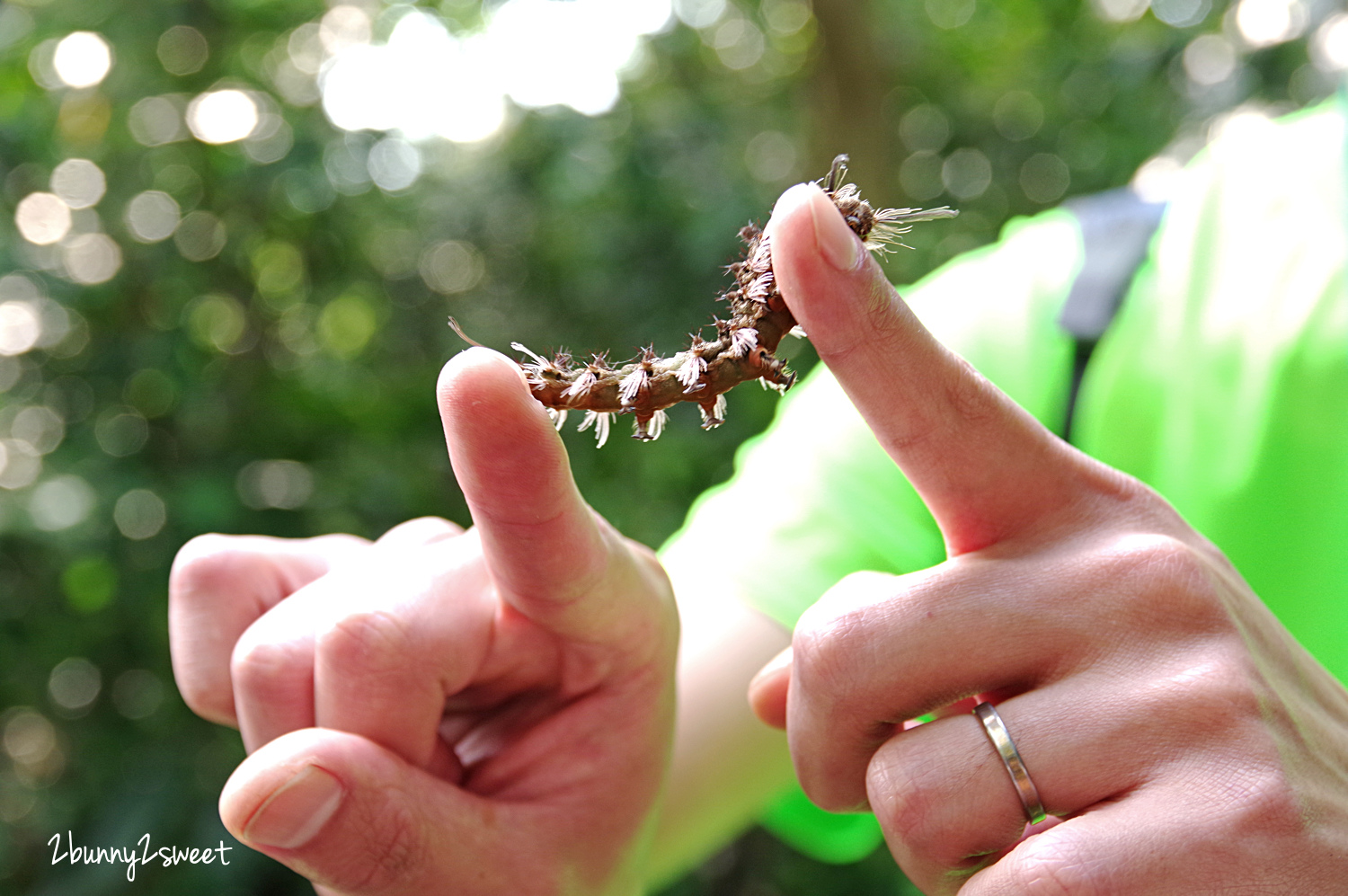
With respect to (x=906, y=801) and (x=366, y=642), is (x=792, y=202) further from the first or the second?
(x=366, y=642)

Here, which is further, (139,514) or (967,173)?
(967,173)

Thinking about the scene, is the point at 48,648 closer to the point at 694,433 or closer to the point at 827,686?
the point at 694,433

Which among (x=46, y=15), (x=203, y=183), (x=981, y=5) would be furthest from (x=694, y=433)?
(x=981, y=5)

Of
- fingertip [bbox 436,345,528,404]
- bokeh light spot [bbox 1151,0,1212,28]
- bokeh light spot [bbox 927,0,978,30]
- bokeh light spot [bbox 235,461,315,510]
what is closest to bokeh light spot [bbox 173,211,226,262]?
bokeh light spot [bbox 235,461,315,510]

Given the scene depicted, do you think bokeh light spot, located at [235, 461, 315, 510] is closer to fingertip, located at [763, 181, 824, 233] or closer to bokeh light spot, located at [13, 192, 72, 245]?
bokeh light spot, located at [13, 192, 72, 245]

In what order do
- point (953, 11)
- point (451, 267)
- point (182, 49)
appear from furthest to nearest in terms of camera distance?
point (953, 11)
point (451, 267)
point (182, 49)

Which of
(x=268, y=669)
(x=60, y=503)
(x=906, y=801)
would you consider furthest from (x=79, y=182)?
(x=906, y=801)

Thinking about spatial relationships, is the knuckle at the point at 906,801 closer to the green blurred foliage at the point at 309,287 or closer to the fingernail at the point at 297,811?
the fingernail at the point at 297,811
